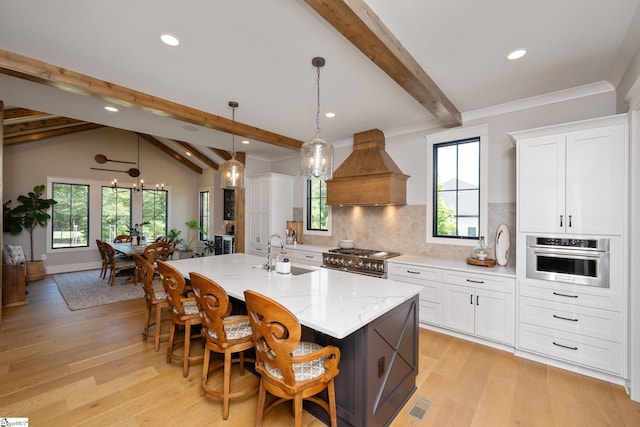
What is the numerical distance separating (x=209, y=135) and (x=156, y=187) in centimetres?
454

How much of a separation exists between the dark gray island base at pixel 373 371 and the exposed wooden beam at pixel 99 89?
3.10m

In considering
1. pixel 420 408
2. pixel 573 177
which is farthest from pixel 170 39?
pixel 573 177

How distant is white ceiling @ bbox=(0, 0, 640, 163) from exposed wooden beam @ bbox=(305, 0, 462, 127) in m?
0.08

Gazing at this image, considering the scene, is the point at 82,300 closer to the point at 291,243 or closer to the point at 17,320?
the point at 17,320

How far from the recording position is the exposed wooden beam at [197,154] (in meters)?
7.89

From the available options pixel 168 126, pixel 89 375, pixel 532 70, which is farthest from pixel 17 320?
pixel 532 70

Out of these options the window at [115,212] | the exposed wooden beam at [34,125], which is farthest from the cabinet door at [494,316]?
the window at [115,212]

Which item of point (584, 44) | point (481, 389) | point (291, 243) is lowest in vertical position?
point (481, 389)

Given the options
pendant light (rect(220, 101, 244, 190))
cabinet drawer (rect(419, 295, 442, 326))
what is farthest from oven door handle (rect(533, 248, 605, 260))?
pendant light (rect(220, 101, 244, 190))

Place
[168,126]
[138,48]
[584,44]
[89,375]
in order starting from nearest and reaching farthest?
1. [584,44]
2. [138,48]
3. [89,375]
4. [168,126]

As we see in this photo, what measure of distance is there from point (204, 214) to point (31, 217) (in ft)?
13.2

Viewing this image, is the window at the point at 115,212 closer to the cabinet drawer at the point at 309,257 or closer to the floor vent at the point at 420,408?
the cabinet drawer at the point at 309,257

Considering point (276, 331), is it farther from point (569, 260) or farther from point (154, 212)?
point (154, 212)

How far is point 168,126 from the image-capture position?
4.32 meters
